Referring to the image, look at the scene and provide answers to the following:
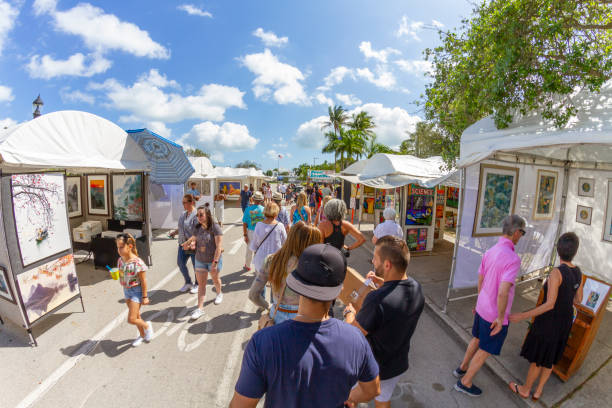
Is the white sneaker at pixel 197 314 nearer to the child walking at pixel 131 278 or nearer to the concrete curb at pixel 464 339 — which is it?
the child walking at pixel 131 278

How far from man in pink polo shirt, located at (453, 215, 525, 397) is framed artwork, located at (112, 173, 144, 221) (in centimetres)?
765

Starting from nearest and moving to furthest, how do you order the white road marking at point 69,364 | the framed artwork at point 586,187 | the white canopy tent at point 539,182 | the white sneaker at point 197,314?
the white road marking at point 69,364 → the white canopy tent at point 539,182 → the white sneaker at point 197,314 → the framed artwork at point 586,187

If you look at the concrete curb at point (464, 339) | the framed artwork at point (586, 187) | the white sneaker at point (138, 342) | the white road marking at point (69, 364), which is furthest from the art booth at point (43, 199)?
the framed artwork at point (586, 187)

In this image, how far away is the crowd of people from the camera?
48.0 inches

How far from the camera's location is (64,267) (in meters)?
4.55

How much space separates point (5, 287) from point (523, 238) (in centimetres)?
887

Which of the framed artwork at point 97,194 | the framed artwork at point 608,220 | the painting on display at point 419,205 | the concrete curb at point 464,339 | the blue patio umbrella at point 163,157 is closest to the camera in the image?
the concrete curb at point 464,339

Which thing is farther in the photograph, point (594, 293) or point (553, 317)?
point (594, 293)

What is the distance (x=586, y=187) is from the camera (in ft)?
19.1

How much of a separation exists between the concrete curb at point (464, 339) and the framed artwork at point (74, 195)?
9.29 m

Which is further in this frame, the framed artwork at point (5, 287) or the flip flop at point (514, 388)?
the framed artwork at point (5, 287)

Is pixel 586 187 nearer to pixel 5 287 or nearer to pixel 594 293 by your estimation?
pixel 594 293

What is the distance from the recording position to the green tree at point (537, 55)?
412cm

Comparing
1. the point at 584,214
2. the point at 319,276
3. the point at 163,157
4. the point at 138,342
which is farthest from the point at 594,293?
the point at 163,157
